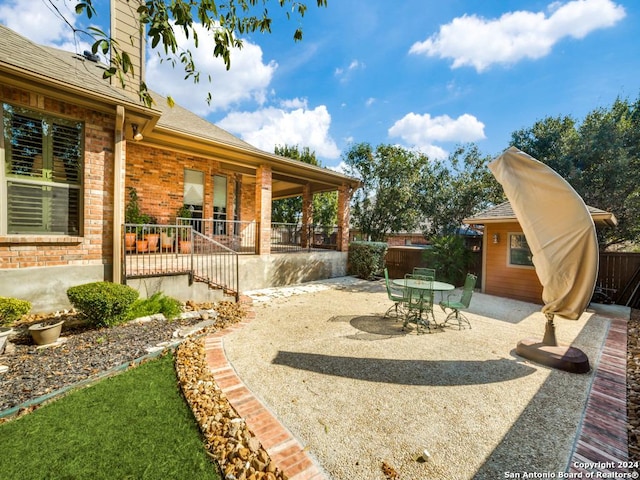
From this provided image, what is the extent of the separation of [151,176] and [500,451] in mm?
9919

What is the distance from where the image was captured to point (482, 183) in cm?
1436

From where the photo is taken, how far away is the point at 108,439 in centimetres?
226

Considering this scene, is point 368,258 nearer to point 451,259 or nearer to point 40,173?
point 451,259

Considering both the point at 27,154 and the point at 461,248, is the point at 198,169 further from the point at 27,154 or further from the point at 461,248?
the point at 461,248

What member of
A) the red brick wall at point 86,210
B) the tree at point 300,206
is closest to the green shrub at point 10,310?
the red brick wall at point 86,210

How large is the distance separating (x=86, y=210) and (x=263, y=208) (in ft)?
14.7

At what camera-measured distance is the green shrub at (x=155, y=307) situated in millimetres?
5129

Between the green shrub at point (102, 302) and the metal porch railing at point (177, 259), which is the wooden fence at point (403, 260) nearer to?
the metal porch railing at point (177, 259)

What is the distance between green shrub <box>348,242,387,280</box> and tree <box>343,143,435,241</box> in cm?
266

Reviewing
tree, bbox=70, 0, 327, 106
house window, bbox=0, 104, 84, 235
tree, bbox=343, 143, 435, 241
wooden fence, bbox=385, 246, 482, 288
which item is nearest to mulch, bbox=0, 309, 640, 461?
house window, bbox=0, 104, 84, 235

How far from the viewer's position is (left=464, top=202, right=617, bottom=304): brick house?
29.4ft

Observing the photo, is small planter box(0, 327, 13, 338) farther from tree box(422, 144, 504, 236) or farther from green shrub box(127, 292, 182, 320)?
tree box(422, 144, 504, 236)

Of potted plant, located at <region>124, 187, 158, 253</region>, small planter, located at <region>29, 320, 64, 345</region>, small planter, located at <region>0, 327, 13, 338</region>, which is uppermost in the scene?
potted plant, located at <region>124, 187, 158, 253</region>

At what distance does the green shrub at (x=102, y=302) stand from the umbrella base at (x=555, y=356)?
665 centimetres
